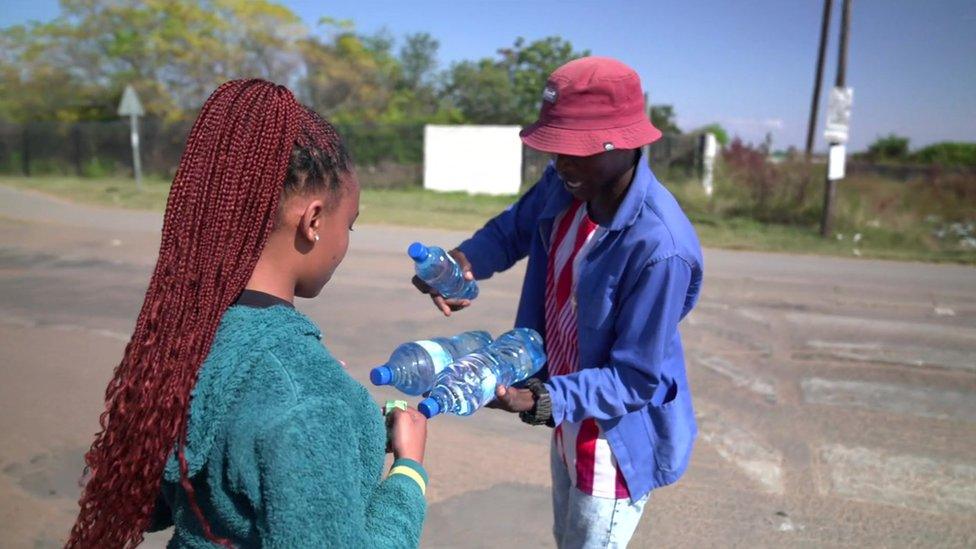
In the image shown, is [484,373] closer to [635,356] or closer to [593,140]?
[635,356]

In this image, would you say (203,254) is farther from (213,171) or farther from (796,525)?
(796,525)

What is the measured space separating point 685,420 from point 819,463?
2.82 m

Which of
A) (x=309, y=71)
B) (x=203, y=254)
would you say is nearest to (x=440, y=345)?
(x=203, y=254)

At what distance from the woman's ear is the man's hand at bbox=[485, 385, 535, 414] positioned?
30.8 inches

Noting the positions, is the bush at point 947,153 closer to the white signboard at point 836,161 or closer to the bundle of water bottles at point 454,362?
the white signboard at point 836,161

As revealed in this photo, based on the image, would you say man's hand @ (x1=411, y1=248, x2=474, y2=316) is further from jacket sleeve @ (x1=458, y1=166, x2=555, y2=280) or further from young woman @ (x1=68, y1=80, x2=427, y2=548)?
young woman @ (x1=68, y1=80, x2=427, y2=548)

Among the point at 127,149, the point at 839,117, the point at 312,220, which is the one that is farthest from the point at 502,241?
the point at 127,149

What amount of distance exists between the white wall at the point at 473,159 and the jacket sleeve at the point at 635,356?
21.9 m

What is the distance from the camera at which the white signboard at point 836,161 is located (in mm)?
15088

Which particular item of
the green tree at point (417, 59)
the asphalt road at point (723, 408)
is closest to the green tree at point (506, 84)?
the green tree at point (417, 59)

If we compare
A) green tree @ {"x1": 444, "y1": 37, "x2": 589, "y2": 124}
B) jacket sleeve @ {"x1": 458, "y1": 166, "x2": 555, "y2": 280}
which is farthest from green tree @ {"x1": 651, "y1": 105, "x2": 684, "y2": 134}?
jacket sleeve @ {"x1": 458, "y1": 166, "x2": 555, "y2": 280}

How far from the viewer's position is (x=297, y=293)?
154 cm

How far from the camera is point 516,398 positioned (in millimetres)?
2076

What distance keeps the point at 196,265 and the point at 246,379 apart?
25 cm
